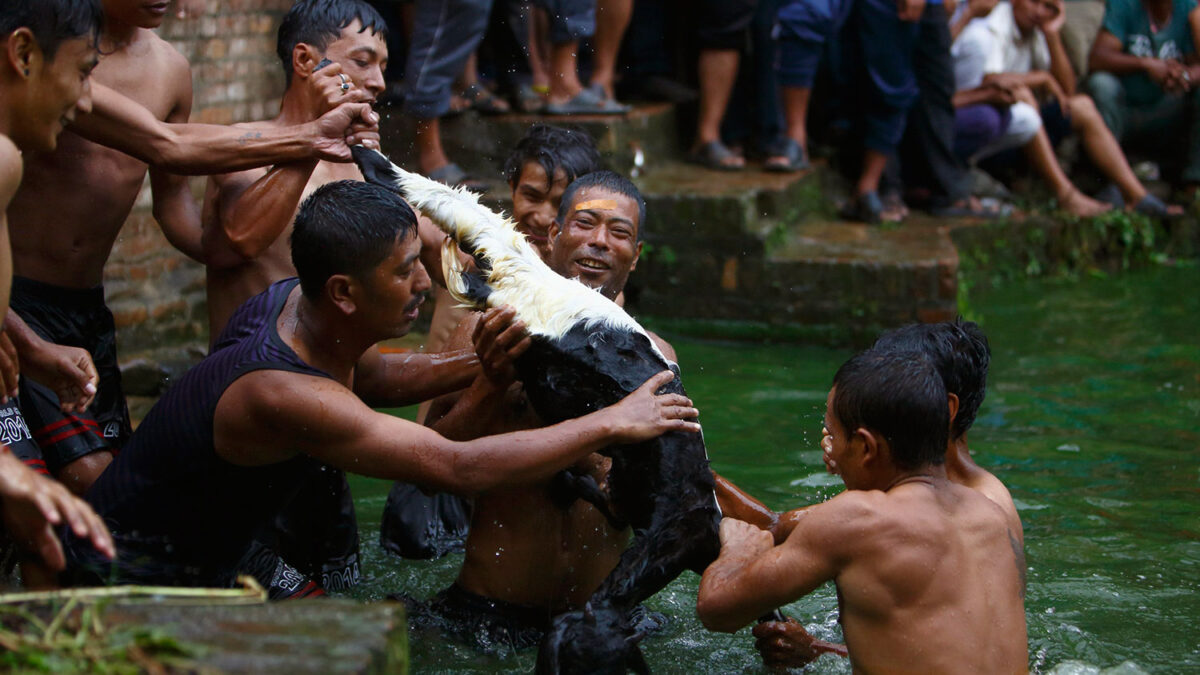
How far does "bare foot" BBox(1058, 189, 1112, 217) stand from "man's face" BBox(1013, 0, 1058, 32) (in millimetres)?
1403

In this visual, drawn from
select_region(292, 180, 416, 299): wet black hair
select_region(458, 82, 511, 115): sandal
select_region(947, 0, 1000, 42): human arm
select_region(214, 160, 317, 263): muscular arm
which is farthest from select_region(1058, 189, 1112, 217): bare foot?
select_region(292, 180, 416, 299): wet black hair

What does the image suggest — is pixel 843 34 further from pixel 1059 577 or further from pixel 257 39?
pixel 1059 577

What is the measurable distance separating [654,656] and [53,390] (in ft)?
6.95

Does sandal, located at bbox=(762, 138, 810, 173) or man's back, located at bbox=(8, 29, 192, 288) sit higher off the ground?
man's back, located at bbox=(8, 29, 192, 288)

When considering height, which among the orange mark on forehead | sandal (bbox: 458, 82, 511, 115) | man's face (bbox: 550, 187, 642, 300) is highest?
the orange mark on forehead

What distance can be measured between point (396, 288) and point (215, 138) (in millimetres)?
1164

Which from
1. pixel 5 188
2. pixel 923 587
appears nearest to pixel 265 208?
pixel 5 188

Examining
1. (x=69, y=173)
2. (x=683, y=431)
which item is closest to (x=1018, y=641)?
(x=683, y=431)

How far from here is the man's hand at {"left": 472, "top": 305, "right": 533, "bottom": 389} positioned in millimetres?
3607

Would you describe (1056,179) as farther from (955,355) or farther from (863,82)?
(955,355)

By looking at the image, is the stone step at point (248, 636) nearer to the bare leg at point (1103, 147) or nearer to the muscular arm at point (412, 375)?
the muscular arm at point (412, 375)

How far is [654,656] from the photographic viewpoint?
4336 millimetres

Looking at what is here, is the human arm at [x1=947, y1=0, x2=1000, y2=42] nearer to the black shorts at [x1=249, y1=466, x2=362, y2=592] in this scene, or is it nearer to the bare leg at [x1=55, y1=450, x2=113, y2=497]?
the black shorts at [x1=249, y1=466, x2=362, y2=592]

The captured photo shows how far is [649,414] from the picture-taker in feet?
11.3
